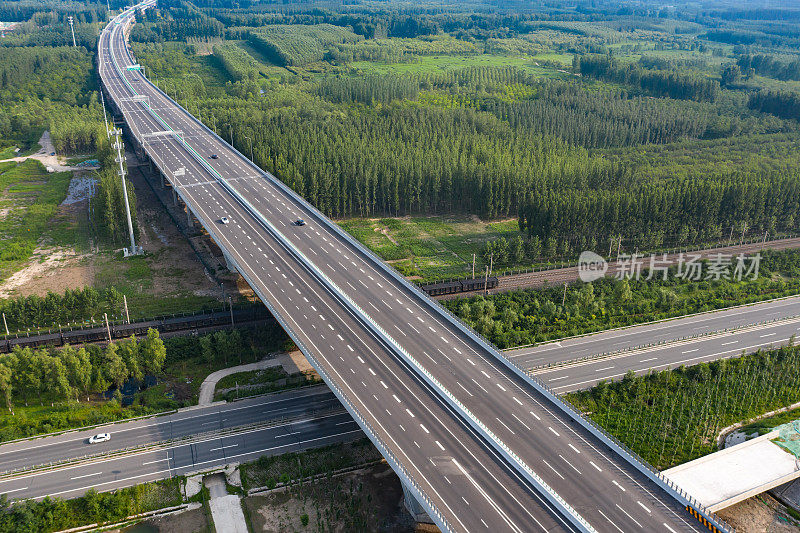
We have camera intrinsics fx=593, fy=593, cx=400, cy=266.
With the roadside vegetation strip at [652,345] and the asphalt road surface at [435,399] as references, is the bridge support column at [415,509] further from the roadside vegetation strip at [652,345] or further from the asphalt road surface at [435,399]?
the roadside vegetation strip at [652,345]

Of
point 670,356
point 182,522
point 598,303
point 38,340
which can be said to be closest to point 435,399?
point 182,522


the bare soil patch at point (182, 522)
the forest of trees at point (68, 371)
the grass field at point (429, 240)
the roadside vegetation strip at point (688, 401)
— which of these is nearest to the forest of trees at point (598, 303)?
the grass field at point (429, 240)

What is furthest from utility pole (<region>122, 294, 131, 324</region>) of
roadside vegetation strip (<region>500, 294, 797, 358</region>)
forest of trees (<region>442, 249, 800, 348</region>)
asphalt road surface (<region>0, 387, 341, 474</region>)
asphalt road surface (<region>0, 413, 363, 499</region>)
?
roadside vegetation strip (<region>500, 294, 797, 358</region>)

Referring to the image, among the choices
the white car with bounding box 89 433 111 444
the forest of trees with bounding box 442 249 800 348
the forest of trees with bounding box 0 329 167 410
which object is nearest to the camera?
the white car with bounding box 89 433 111 444

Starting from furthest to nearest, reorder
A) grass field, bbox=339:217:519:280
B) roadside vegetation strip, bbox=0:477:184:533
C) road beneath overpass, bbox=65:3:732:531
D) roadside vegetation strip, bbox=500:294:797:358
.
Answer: grass field, bbox=339:217:519:280 → roadside vegetation strip, bbox=500:294:797:358 → roadside vegetation strip, bbox=0:477:184:533 → road beneath overpass, bbox=65:3:732:531

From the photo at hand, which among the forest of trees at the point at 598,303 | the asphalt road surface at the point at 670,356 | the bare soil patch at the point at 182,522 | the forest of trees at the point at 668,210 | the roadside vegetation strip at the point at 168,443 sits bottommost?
the bare soil patch at the point at 182,522

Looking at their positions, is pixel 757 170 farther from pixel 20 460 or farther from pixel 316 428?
pixel 20 460

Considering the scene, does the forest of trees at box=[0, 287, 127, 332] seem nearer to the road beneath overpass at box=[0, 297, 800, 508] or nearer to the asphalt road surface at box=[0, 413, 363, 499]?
the road beneath overpass at box=[0, 297, 800, 508]
